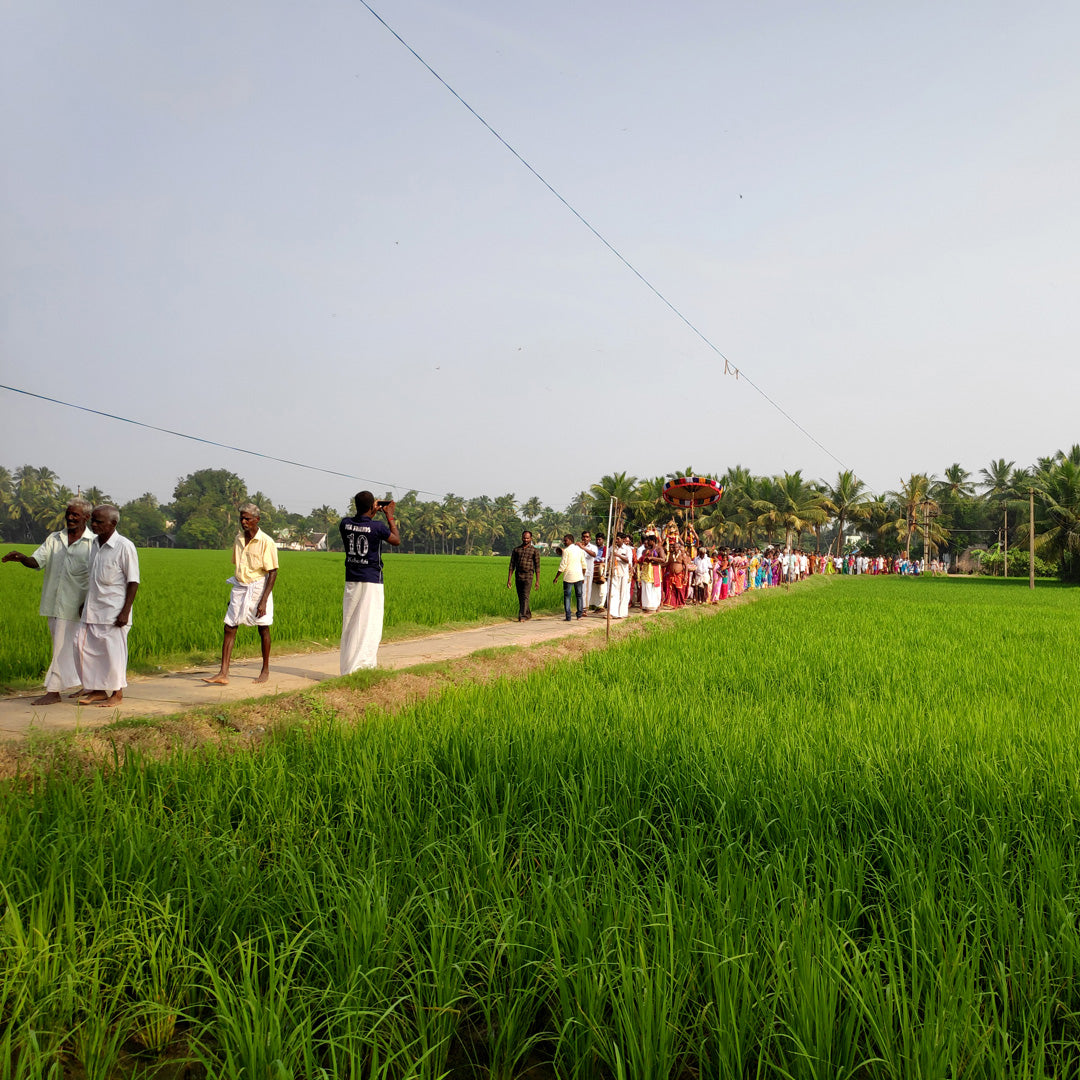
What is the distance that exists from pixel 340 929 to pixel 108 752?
8.51ft

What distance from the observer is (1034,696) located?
5629 mm

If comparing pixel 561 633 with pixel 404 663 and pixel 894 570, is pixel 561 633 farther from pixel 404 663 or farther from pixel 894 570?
pixel 894 570

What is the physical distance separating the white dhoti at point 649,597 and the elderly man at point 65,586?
1018 centimetres

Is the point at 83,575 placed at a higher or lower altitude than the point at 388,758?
higher

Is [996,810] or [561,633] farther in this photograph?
[561,633]

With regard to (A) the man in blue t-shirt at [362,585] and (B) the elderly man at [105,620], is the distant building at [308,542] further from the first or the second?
(B) the elderly man at [105,620]

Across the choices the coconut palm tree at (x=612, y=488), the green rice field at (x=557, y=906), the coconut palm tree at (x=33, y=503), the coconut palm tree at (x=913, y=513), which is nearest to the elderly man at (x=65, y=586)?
the green rice field at (x=557, y=906)

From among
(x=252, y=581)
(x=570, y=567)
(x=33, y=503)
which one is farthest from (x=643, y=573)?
(x=33, y=503)

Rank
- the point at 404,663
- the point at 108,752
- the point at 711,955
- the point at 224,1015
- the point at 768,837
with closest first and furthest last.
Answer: the point at 224,1015 → the point at 711,955 → the point at 768,837 → the point at 108,752 → the point at 404,663

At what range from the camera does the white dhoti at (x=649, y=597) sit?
14227 mm

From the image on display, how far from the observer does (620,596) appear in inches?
520

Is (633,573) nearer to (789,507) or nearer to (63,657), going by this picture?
(63,657)

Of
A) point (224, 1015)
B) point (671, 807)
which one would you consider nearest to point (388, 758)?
point (671, 807)

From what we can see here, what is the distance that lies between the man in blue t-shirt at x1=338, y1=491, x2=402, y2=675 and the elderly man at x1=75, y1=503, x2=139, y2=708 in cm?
158
